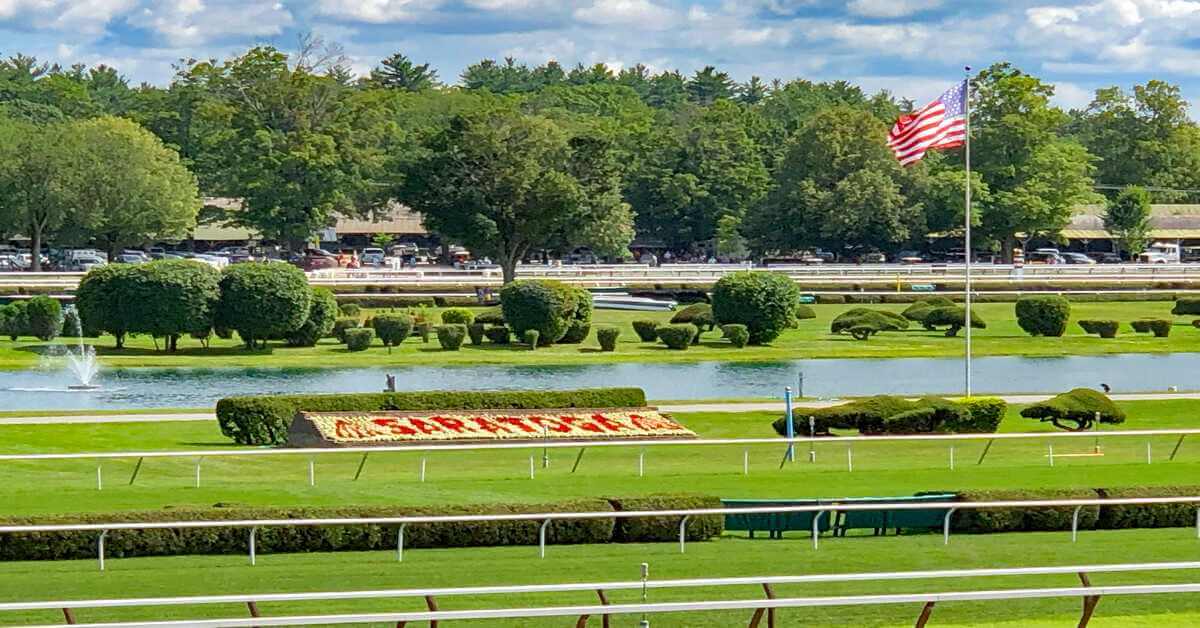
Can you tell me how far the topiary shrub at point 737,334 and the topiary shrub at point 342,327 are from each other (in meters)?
13.5

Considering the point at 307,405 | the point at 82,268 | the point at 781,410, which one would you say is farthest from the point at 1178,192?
the point at 307,405

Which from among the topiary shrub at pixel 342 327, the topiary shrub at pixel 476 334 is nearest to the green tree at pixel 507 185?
the topiary shrub at pixel 342 327

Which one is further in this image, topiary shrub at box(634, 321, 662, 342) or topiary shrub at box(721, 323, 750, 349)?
topiary shrub at box(634, 321, 662, 342)

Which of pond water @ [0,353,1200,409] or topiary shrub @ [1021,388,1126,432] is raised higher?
topiary shrub @ [1021,388,1126,432]

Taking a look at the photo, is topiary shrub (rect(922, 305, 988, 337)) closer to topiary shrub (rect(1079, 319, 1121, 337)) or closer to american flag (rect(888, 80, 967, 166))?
topiary shrub (rect(1079, 319, 1121, 337))

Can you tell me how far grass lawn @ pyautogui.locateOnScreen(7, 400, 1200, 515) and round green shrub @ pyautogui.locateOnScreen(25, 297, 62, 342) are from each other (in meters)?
37.4

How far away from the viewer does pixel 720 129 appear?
142 metres

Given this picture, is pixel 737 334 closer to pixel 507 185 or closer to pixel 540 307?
pixel 540 307

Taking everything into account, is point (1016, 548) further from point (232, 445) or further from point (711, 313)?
point (711, 313)

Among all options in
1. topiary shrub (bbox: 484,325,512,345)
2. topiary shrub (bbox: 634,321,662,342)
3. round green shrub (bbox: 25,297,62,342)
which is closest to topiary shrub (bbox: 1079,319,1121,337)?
topiary shrub (bbox: 634,321,662,342)

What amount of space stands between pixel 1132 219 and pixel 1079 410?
99560 millimetres

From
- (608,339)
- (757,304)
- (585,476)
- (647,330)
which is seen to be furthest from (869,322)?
(585,476)

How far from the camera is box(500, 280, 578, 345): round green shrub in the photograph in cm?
7544

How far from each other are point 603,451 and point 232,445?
31.4 ft
